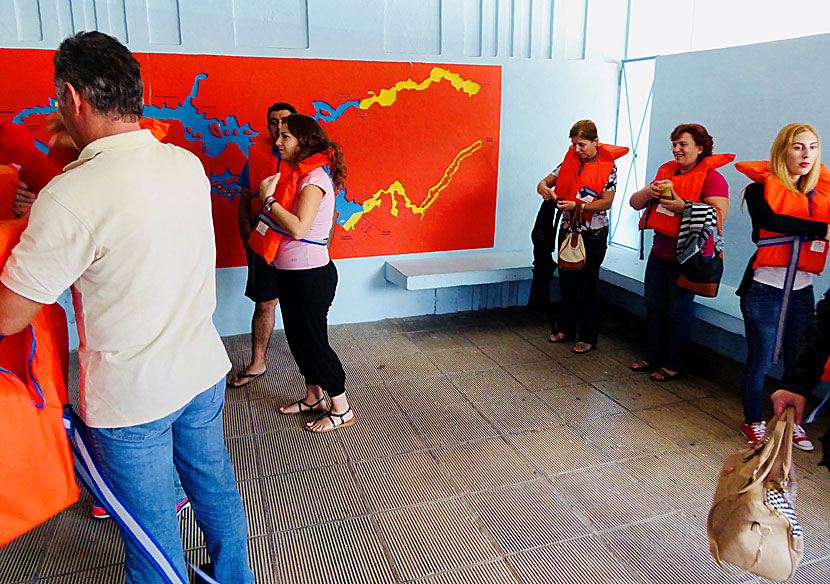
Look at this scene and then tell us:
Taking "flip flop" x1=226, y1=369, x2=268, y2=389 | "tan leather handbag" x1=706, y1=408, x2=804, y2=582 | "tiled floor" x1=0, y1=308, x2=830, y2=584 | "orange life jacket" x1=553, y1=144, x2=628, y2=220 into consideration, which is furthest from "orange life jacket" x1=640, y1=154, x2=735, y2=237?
"flip flop" x1=226, y1=369, x2=268, y2=389

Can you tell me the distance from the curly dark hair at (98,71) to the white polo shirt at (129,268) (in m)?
0.08

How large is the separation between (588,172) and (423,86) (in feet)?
4.78

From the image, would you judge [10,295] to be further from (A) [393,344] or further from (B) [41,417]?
(A) [393,344]

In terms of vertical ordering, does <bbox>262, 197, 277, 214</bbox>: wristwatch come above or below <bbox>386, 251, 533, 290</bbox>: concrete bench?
above

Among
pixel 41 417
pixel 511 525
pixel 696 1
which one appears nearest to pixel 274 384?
pixel 511 525

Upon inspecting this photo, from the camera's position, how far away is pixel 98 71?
52.2 inches

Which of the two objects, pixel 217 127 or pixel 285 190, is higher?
pixel 217 127

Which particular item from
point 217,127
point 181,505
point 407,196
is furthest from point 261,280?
point 407,196

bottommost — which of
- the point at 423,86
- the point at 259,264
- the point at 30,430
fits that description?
the point at 259,264

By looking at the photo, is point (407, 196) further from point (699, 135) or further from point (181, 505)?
point (181, 505)

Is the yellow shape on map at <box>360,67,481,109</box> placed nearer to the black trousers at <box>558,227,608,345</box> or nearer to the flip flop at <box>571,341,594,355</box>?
the black trousers at <box>558,227,608,345</box>

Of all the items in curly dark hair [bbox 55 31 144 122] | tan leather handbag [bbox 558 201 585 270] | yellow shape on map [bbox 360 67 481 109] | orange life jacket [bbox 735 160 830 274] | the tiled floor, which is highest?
yellow shape on map [bbox 360 67 481 109]

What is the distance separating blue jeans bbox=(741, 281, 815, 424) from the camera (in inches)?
115

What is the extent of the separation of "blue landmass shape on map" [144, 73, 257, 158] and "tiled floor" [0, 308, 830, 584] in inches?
57.6
